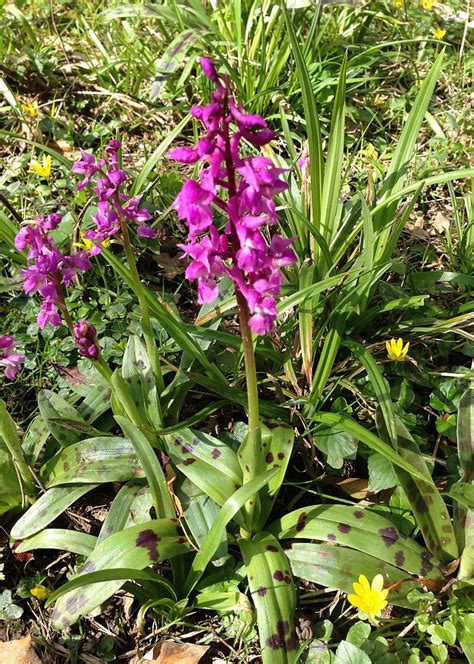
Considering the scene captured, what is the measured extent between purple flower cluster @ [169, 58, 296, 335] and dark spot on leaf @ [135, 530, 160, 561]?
3.65 feet

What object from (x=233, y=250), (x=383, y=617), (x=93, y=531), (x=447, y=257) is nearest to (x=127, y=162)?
A: (x=447, y=257)

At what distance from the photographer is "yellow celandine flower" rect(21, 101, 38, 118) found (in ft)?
15.9

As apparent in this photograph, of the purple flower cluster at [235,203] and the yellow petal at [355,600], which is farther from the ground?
the purple flower cluster at [235,203]

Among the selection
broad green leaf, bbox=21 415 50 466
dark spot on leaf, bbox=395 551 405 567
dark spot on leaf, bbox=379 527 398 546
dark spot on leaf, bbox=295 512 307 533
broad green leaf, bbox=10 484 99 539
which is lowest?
dark spot on leaf, bbox=395 551 405 567

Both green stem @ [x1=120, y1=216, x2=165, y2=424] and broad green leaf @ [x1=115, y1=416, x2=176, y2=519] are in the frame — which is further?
green stem @ [x1=120, y1=216, x2=165, y2=424]

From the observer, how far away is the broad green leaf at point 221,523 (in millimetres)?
2469

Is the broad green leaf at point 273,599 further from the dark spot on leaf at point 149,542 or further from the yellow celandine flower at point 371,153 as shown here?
the yellow celandine flower at point 371,153

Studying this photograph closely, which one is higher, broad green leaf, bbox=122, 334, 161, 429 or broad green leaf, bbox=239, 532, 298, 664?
broad green leaf, bbox=122, 334, 161, 429

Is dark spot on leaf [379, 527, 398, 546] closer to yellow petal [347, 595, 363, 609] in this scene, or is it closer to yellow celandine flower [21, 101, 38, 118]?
yellow petal [347, 595, 363, 609]

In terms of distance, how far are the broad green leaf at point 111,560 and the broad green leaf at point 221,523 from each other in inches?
4.7

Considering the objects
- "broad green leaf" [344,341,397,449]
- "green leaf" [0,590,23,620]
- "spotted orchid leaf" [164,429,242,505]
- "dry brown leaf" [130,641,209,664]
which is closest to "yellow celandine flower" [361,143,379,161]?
"broad green leaf" [344,341,397,449]

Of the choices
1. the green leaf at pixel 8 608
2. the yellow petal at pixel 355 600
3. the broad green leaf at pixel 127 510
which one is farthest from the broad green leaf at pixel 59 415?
the yellow petal at pixel 355 600

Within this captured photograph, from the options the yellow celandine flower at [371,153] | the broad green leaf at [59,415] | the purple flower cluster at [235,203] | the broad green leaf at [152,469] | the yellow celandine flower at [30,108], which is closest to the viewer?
the purple flower cluster at [235,203]

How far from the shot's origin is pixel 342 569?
263 cm
